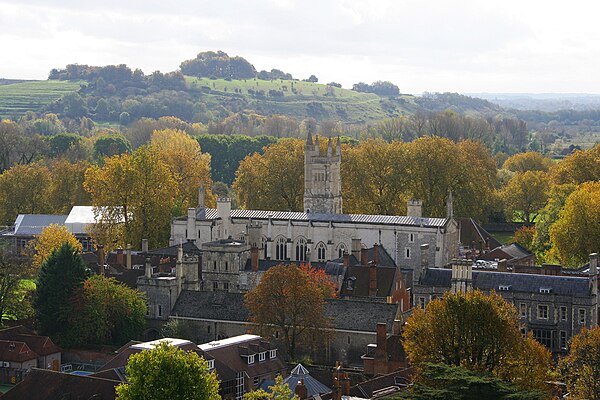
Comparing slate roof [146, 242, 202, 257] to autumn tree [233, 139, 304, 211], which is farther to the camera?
autumn tree [233, 139, 304, 211]

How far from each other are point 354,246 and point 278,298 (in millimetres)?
17855

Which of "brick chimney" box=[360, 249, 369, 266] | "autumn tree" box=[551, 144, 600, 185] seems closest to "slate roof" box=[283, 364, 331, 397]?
"brick chimney" box=[360, 249, 369, 266]

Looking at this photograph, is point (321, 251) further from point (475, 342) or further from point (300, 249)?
point (475, 342)

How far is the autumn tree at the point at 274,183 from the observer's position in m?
122

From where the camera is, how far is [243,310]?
8000cm

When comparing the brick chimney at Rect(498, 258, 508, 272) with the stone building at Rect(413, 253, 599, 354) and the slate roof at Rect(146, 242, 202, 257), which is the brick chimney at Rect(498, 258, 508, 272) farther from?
the slate roof at Rect(146, 242, 202, 257)

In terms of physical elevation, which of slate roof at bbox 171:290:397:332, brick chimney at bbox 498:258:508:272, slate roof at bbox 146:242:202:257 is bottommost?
slate roof at bbox 171:290:397:332

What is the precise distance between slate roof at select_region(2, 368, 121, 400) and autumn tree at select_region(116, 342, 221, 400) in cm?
423

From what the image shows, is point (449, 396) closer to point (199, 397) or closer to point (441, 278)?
point (199, 397)

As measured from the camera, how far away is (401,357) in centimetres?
6938

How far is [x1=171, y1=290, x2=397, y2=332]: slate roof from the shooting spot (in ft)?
251

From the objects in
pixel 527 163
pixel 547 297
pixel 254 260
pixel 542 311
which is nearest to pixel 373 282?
pixel 254 260

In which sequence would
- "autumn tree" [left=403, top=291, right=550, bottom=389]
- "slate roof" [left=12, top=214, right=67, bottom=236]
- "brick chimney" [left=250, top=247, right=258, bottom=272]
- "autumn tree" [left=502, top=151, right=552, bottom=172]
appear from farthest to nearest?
"autumn tree" [left=502, top=151, right=552, bottom=172], "slate roof" [left=12, top=214, right=67, bottom=236], "brick chimney" [left=250, top=247, right=258, bottom=272], "autumn tree" [left=403, top=291, right=550, bottom=389]

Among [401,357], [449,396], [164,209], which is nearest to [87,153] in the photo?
[164,209]
